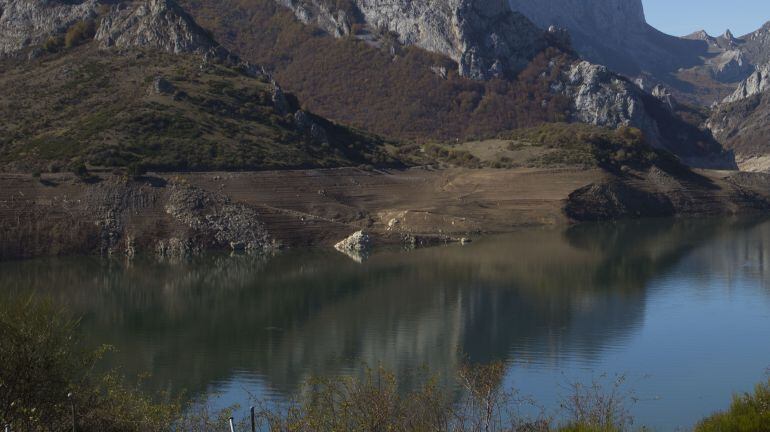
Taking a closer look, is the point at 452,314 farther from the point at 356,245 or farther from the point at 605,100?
the point at 605,100

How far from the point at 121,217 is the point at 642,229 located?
49351mm

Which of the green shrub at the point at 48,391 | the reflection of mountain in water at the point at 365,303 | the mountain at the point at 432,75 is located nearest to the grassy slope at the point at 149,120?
the reflection of mountain in water at the point at 365,303

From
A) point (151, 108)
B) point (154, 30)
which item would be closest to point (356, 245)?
point (151, 108)

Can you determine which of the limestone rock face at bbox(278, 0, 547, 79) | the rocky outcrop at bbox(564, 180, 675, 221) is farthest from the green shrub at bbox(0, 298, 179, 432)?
the limestone rock face at bbox(278, 0, 547, 79)

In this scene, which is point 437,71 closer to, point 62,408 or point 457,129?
point 457,129

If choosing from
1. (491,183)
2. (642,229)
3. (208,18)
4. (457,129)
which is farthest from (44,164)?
(208,18)

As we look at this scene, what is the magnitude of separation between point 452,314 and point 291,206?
3627cm

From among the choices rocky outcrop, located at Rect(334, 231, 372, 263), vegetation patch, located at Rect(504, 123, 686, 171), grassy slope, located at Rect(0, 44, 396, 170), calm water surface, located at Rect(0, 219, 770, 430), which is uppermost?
grassy slope, located at Rect(0, 44, 396, 170)

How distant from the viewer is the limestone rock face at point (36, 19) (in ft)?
418

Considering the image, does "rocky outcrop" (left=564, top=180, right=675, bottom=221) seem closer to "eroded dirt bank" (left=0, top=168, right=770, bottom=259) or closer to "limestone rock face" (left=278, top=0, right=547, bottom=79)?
"eroded dirt bank" (left=0, top=168, right=770, bottom=259)

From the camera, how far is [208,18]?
176 metres

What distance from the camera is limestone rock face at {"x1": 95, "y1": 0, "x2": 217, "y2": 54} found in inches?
4658

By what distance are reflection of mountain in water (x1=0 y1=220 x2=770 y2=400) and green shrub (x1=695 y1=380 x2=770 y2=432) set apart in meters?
19.0

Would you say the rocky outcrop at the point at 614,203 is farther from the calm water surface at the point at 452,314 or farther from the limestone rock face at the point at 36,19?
the limestone rock face at the point at 36,19
